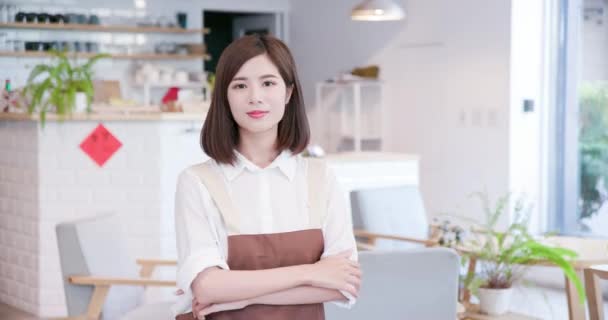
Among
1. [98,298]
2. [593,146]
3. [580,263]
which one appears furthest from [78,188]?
[593,146]

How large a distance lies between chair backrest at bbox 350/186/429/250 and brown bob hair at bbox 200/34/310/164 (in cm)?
294

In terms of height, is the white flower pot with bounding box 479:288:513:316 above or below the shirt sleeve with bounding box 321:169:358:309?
below

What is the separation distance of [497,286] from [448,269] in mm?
749

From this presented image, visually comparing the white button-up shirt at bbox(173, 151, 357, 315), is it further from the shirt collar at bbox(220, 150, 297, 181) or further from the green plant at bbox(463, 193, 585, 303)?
the green plant at bbox(463, 193, 585, 303)

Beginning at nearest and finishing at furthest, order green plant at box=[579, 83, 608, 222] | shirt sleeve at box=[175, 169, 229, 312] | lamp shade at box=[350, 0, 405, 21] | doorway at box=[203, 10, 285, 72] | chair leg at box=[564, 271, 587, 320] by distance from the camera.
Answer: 1. shirt sleeve at box=[175, 169, 229, 312]
2. chair leg at box=[564, 271, 587, 320]
3. lamp shade at box=[350, 0, 405, 21]
4. green plant at box=[579, 83, 608, 222]
5. doorway at box=[203, 10, 285, 72]

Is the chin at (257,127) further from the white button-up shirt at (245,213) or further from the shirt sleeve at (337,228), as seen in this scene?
the shirt sleeve at (337,228)

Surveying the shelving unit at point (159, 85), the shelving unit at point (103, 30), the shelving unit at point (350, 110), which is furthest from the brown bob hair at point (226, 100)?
the shelving unit at point (159, 85)

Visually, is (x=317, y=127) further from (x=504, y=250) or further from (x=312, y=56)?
(x=504, y=250)

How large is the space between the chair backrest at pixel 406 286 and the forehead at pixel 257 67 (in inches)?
37.8

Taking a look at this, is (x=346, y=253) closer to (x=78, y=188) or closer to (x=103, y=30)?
(x=78, y=188)

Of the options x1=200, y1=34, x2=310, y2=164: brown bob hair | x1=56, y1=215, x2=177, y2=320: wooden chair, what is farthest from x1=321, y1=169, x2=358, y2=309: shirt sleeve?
x1=56, y1=215, x2=177, y2=320: wooden chair

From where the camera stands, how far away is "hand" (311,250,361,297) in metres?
1.70

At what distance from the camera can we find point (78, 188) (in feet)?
16.2

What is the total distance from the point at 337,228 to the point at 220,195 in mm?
263
